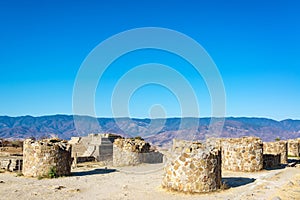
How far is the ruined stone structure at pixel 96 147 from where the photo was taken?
30156 mm

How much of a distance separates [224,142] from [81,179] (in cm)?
891

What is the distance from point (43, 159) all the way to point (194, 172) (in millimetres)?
8910

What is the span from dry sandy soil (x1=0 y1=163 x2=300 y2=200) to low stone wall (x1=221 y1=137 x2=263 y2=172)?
0.85m

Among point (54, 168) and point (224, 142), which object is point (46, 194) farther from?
Result: point (224, 142)

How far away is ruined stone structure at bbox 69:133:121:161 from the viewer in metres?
30.2

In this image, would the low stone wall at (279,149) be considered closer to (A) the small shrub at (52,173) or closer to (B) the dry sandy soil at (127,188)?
(B) the dry sandy soil at (127,188)

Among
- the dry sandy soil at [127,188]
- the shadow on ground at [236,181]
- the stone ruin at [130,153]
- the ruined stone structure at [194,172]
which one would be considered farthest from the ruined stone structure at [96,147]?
the ruined stone structure at [194,172]

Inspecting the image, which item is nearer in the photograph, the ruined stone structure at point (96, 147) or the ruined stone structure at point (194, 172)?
the ruined stone structure at point (194, 172)

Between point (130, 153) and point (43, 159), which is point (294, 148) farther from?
point (43, 159)

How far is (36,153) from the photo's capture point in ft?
60.3

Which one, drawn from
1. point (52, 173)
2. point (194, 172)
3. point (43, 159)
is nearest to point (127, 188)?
point (194, 172)

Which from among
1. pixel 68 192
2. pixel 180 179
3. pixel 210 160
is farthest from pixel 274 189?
pixel 68 192

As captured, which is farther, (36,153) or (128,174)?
(128,174)

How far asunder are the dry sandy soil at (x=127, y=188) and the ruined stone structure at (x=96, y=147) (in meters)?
10.6
